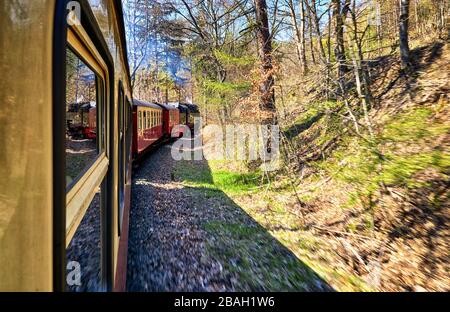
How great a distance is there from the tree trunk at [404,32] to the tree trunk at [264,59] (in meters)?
3.63

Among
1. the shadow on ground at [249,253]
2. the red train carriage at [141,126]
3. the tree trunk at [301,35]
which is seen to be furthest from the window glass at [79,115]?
the red train carriage at [141,126]

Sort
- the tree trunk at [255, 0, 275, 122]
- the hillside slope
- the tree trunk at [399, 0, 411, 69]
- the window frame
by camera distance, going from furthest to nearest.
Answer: the tree trunk at [255, 0, 275, 122] < the tree trunk at [399, 0, 411, 69] < the hillside slope < the window frame

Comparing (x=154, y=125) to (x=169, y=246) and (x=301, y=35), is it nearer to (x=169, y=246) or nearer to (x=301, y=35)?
(x=301, y=35)

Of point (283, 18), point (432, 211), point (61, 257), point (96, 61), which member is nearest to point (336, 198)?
point (432, 211)

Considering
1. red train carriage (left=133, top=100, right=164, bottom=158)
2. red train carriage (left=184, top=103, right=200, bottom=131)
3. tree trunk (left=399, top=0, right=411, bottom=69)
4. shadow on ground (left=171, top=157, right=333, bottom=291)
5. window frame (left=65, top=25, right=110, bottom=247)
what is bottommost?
shadow on ground (left=171, top=157, right=333, bottom=291)

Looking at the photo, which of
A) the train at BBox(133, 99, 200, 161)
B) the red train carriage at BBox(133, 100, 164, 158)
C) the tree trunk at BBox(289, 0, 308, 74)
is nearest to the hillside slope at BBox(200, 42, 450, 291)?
the tree trunk at BBox(289, 0, 308, 74)

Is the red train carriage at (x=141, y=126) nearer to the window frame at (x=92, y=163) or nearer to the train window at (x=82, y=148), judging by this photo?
the window frame at (x=92, y=163)

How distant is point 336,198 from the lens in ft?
21.0

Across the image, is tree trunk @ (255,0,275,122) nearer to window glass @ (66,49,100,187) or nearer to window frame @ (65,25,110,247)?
window frame @ (65,25,110,247)

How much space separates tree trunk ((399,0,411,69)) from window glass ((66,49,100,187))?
9.24m

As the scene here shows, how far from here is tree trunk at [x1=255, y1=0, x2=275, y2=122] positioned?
339 inches

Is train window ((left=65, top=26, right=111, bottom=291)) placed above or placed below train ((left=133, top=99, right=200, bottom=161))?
below
